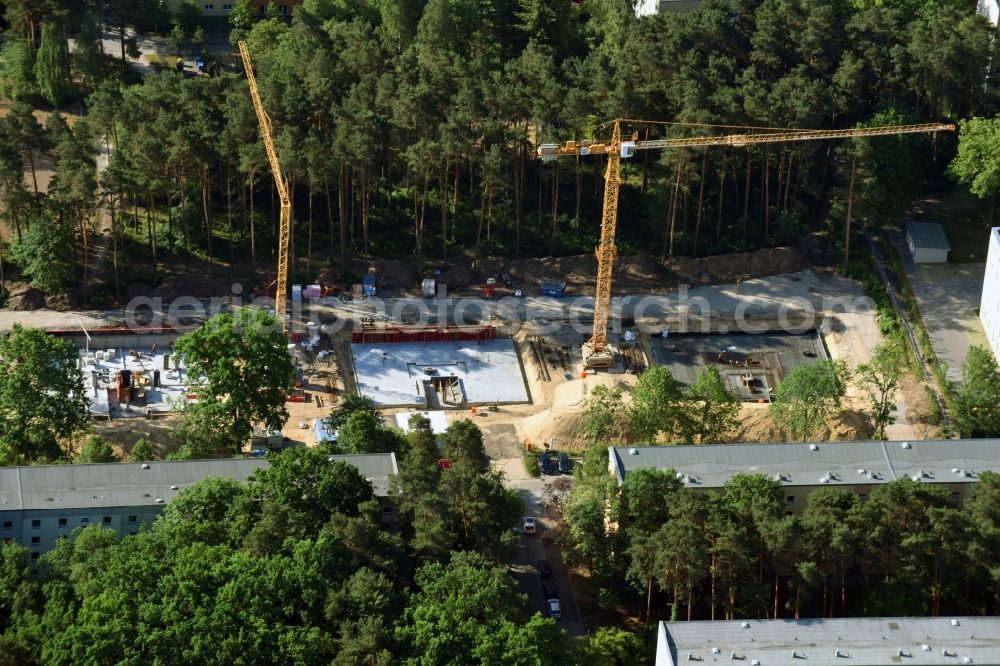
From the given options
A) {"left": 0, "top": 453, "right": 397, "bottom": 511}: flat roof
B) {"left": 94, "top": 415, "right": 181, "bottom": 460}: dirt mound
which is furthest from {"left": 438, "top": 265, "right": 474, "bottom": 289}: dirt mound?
{"left": 0, "top": 453, "right": 397, "bottom": 511}: flat roof

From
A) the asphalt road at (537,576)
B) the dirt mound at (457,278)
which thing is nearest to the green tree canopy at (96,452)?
the asphalt road at (537,576)

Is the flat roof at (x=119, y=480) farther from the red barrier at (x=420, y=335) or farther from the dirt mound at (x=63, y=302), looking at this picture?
the dirt mound at (x=63, y=302)

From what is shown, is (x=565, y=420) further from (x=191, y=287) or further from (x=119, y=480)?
(x=191, y=287)

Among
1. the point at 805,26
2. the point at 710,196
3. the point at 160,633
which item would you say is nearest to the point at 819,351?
the point at 710,196

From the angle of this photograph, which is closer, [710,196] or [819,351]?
[819,351]

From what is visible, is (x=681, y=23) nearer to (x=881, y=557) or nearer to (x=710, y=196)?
(x=710, y=196)

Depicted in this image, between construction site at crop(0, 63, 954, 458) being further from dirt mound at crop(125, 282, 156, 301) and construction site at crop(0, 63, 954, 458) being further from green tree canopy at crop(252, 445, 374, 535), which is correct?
green tree canopy at crop(252, 445, 374, 535)
